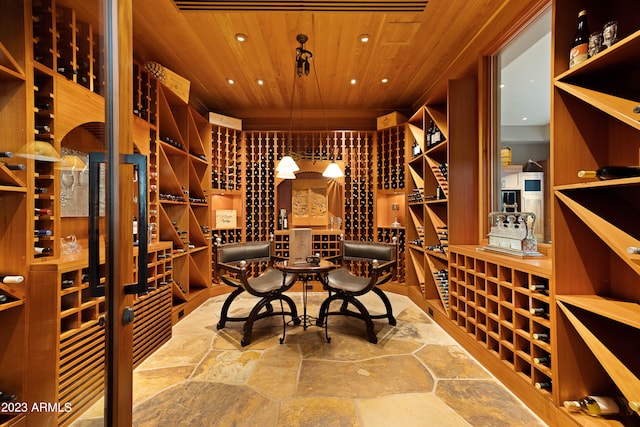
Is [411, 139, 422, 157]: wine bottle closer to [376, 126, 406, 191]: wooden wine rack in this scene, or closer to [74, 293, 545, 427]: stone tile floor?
[376, 126, 406, 191]: wooden wine rack

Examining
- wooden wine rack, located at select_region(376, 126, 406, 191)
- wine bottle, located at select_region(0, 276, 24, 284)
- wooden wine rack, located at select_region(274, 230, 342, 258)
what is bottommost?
wooden wine rack, located at select_region(274, 230, 342, 258)

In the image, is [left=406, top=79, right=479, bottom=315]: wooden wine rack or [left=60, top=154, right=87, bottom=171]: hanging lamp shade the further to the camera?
[left=406, top=79, right=479, bottom=315]: wooden wine rack

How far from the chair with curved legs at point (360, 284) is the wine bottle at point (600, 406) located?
1477 millimetres

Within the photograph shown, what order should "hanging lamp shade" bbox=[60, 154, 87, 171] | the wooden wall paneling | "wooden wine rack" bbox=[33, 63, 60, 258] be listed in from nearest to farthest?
"wooden wine rack" bbox=[33, 63, 60, 258], "hanging lamp shade" bbox=[60, 154, 87, 171], the wooden wall paneling

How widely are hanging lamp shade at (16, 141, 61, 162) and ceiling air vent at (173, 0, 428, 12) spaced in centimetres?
167

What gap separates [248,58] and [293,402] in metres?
3.60

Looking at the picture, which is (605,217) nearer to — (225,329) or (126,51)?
(126,51)

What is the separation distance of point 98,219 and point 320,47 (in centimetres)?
295

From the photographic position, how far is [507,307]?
6.53 ft

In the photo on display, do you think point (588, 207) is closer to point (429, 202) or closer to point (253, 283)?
point (429, 202)

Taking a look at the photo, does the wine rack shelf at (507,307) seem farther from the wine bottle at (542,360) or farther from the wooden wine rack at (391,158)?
the wooden wine rack at (391,158)

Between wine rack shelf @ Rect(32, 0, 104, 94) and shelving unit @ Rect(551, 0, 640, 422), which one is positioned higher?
wine rack shelf @ Rect(32, 0, 104, 94)

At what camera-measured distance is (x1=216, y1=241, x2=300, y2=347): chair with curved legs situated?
2.70m

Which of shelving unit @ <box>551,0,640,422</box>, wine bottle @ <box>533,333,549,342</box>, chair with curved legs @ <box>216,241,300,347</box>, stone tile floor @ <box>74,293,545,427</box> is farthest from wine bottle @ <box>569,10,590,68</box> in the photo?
chair with curved legs @ <box>216,241,300,347</box>
